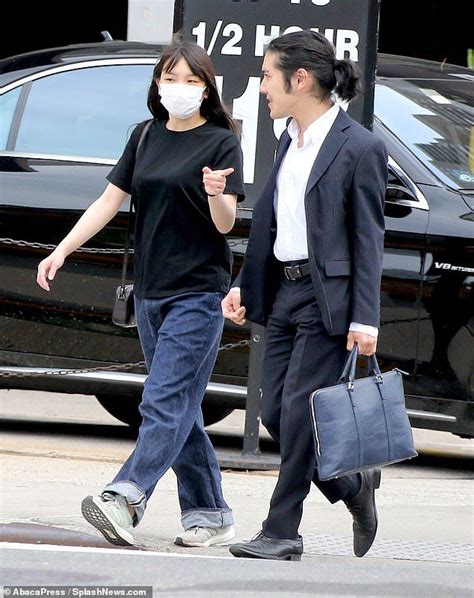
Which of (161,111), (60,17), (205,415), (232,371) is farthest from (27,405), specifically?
(60,17)

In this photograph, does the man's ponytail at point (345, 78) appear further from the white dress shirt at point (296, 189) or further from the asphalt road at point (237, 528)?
the asphalt road at point (237, 528)

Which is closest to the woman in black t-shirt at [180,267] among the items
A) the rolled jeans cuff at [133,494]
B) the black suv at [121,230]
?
the rolled jeans cuff at [133,494]

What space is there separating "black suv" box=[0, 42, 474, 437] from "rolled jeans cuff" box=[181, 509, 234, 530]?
1.69 metres

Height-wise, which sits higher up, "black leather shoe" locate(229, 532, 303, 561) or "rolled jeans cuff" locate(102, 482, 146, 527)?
"rolled jeans cuff" locate(102, 482, 146, 527)

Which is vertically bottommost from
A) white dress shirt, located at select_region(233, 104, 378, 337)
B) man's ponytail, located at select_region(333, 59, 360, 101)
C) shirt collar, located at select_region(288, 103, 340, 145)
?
white dress shirt, located at select_region(233, 104, 378, 337)

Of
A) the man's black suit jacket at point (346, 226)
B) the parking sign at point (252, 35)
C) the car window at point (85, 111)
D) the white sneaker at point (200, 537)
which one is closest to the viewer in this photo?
the man's black suit jacket at point (346, 226)

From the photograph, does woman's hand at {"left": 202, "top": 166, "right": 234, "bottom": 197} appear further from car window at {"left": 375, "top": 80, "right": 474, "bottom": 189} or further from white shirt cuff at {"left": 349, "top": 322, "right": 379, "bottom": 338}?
car window at {"left": 375, "top": 80, "right": 474, "bottom": 189}

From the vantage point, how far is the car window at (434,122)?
24.3 ft

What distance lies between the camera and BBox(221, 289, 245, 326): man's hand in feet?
18.1

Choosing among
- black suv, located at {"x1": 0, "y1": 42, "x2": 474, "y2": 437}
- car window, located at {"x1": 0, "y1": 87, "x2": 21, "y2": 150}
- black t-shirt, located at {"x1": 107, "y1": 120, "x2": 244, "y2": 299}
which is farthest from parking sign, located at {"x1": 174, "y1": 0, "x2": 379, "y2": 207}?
black t-shirt, located at {"x1": 107, "y1": 120, "x2": 244, "y2": 299}

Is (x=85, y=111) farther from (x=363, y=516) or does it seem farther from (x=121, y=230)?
(x=363, y=516)

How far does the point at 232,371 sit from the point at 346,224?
7.48ft

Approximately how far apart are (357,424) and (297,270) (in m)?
0.56

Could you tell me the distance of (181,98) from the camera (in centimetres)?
557
